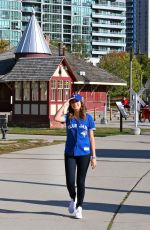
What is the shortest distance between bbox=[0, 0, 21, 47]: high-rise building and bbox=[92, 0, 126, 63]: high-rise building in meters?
25.7

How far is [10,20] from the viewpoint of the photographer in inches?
6137

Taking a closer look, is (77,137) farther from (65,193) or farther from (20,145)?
(20,145)

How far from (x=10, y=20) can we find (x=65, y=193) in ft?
488

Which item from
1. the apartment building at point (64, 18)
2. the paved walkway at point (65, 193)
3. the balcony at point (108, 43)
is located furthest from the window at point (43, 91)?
the balcony at point (108, 43)

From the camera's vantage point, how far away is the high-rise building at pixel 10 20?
153500 mm

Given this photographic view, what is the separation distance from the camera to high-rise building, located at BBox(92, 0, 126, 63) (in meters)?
175

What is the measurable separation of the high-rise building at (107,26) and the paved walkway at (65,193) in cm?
15941

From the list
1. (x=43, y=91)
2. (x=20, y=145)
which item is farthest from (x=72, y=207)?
(x=43, y=91)

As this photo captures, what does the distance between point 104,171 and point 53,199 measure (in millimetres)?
3893

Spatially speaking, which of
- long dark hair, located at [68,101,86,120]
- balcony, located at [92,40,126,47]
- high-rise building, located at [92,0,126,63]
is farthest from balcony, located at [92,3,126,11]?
long dark hair, located at [68,101,86,120]

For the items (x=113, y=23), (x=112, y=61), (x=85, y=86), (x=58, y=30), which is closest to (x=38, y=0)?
(x=58, y=30)

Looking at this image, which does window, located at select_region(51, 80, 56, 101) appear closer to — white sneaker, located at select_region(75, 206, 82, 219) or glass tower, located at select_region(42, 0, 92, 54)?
white sneaker, located at select_region(75, 206, 82, 219)

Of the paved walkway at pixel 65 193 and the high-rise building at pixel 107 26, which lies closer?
the paved walkway at pixel 65 193

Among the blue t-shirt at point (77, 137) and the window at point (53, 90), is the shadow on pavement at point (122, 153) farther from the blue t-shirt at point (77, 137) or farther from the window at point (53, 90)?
the window at point (53, 90)
